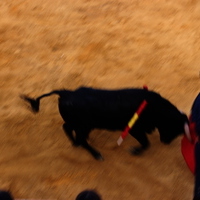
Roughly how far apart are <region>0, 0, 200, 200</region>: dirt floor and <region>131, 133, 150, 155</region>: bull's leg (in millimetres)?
38

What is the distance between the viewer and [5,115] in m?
2.25

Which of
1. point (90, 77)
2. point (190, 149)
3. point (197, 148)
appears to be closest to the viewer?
point (197, 148)

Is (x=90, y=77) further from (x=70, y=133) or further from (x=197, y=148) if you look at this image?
(x=197, y=148)

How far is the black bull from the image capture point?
6.02 ft

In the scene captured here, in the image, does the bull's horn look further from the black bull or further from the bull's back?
the bull's back

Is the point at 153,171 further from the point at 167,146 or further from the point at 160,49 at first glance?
the point at 160,49

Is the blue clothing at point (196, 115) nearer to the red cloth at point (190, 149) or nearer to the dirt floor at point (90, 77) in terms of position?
the red cloth at point (190, 149)

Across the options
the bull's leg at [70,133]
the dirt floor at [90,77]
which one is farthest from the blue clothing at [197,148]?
the bull's leg at [70,133]

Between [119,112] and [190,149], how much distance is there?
0.43 m

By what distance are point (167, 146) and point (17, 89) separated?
0.98 metres

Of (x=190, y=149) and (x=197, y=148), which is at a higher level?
(x=197, y=148)

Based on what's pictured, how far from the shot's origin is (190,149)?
1970mm

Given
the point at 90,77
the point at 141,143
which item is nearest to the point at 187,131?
the point at 141,143

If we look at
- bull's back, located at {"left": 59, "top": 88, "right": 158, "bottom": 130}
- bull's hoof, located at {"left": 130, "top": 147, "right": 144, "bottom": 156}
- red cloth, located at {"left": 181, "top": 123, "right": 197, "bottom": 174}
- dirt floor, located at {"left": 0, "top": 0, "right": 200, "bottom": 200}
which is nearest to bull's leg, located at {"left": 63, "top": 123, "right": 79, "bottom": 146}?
dirt floor, located at {"left": 0, "top": 0, "right": 200, "bottom": 200}
